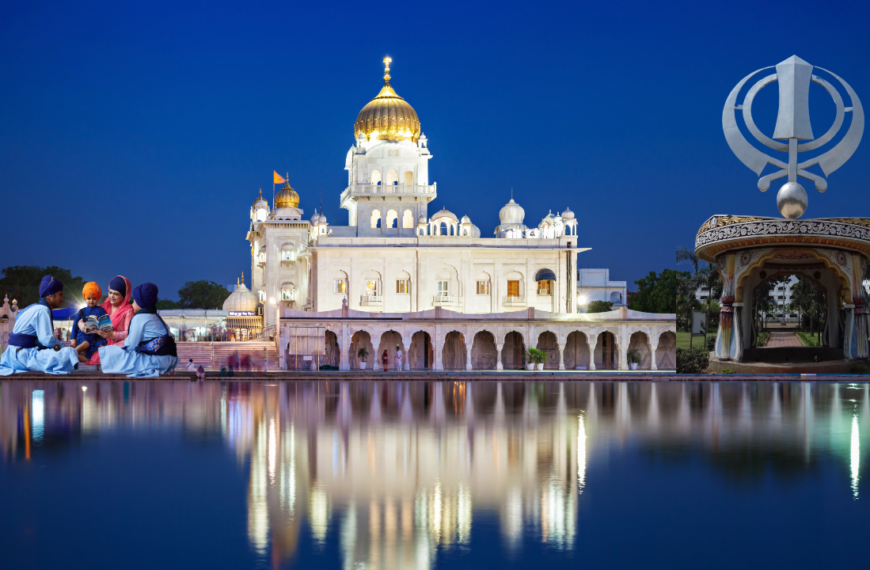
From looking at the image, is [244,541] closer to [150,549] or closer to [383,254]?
[150,549]

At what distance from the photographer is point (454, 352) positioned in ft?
142

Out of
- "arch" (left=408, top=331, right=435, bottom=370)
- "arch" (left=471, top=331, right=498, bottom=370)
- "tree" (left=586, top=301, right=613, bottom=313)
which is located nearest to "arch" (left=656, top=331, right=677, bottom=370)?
"arch" (left=471, top=331, right=498, bottom=370)

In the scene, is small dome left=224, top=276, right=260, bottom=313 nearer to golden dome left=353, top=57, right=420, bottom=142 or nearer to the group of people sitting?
golden dome left=353, top=57, right=420, bottom=142

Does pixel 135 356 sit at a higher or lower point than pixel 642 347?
higher

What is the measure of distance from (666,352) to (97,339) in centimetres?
3356

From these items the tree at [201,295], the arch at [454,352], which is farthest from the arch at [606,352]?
the tree at [201,295]

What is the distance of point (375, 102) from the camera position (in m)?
52.9

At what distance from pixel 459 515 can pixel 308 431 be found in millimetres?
7270

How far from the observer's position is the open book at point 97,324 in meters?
12.4

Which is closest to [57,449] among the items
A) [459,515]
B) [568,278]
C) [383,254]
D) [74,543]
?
[74,543]

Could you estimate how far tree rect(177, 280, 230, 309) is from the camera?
86.4 metres

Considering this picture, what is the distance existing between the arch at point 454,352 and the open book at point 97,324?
30.9 meters

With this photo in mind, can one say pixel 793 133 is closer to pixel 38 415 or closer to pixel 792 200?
pixel 792 200

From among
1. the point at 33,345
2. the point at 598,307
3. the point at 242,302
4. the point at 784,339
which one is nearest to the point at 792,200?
the point at 784,339
